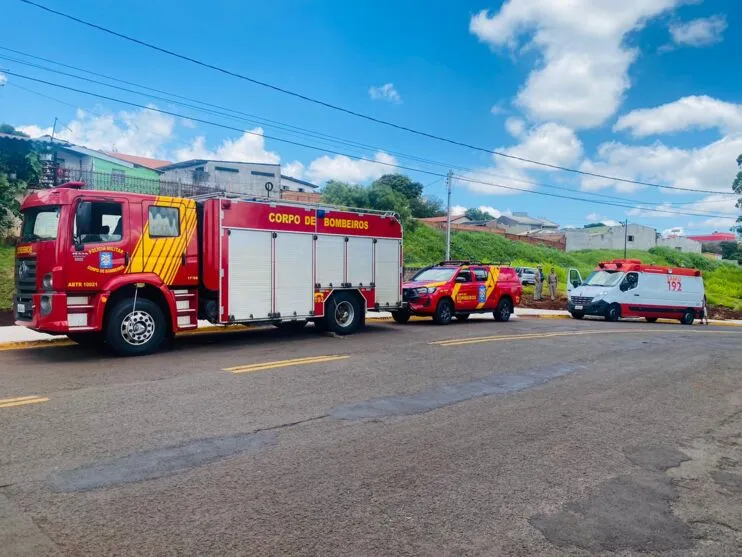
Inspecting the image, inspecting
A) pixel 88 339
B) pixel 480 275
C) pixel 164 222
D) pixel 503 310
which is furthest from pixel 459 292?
pixel 88 339

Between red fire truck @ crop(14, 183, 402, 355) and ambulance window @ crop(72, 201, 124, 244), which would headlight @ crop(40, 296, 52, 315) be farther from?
ambulance window @ crop(72, 201, 124, 244)

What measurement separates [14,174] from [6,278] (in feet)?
24.9

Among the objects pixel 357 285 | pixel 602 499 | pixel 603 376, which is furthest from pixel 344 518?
pixel 357 285

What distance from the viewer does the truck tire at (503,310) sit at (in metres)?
19.8

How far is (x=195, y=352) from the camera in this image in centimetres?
1085

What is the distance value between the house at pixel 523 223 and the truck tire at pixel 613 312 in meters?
77.5

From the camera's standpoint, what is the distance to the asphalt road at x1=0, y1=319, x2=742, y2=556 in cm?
378

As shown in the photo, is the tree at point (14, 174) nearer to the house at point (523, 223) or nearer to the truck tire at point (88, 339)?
the truck tire at point (88, 339)

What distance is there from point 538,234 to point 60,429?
87.9 m

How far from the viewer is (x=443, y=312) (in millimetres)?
17734

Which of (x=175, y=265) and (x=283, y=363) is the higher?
(x=175, y=265)

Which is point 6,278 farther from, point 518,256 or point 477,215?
point 477,215

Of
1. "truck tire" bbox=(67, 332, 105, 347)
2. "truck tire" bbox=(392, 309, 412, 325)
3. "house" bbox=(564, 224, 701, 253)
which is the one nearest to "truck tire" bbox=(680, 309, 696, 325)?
"truck tire" bbox=(392, 309, 412, 325)

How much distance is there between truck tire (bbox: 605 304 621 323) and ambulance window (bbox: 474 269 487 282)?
282 inches
